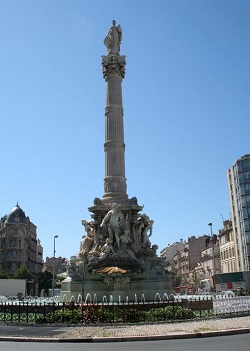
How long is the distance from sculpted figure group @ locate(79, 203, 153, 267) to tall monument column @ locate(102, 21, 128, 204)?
2149 millimetres

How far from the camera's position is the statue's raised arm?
3499cm

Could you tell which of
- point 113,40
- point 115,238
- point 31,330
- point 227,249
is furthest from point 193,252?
point 31,330

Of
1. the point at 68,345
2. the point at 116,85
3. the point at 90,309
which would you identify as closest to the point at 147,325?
the point at 90,309

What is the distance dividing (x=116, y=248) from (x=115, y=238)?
66 centimetres

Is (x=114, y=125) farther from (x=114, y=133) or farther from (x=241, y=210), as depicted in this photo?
(x=241, y=210)

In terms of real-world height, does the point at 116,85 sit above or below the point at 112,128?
above

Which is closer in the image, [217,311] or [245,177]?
[217,311]

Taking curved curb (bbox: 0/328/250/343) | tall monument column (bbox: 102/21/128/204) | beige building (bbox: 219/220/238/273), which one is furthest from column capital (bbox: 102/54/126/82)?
beige building (bbox: 219/220/238/273)

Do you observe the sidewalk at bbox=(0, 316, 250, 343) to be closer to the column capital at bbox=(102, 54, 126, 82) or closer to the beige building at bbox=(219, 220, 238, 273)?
the column capital at bbox=(102, 54, 126, 82)

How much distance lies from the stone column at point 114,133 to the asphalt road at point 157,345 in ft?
58.8

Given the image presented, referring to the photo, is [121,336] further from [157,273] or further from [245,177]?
[245,177]

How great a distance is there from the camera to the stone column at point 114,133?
31.1 meters

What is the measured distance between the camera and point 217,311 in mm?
19844

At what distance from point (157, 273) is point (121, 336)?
14.2 metres
